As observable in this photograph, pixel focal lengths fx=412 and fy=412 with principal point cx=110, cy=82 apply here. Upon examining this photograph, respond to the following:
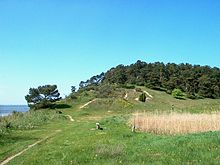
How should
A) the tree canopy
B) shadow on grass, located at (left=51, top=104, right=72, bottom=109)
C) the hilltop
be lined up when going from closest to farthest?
the hilltop → shadow on grass, located at (left=51, top=104, right=72, bottom=109) → the tree canopy

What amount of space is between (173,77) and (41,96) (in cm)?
5232

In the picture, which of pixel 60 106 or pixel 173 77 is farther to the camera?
pixel 173 77

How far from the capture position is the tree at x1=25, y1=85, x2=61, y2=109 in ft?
274

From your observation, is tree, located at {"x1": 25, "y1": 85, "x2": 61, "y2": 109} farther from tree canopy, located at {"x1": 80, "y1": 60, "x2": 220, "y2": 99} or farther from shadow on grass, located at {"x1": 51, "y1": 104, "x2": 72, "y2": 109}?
tree canopy, located at {"x1": 80, "y1": 60, "x2": 220, "y2": 99}

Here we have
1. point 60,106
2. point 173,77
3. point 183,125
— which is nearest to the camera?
point 183,125

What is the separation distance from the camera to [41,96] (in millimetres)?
85812

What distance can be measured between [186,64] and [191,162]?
133 meters

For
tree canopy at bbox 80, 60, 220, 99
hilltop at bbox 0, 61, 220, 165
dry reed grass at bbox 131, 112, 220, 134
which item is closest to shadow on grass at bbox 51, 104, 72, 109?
hilltop at bbox 0, 61, 220, 165

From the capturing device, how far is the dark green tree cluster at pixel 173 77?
118 metres

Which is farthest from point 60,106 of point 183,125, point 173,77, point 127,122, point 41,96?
point 183,125

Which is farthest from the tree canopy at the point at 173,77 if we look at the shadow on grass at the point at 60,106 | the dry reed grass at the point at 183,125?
the dry reed grass at the point at 183,125

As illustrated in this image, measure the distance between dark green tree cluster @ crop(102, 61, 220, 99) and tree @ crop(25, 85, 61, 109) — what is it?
37495mm

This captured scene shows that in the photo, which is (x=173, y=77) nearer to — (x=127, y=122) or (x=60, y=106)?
(x=60, y=106)

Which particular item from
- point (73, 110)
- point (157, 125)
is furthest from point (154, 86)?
point (157, 125)
